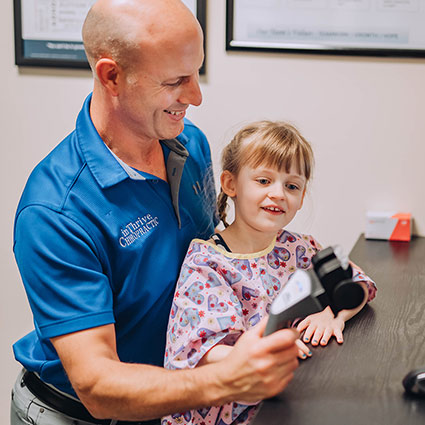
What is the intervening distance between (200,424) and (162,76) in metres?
0.72

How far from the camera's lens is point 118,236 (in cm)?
133

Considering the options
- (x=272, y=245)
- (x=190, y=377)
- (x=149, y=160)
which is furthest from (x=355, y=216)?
(x=190, y=377)

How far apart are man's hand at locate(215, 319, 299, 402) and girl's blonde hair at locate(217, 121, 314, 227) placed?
50cm

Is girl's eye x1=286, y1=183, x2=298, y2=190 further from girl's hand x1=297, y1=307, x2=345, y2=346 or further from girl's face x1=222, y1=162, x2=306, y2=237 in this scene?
girl's hand x1=297, y1=307, x2=345, y2=346

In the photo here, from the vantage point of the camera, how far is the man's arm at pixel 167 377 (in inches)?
38.2

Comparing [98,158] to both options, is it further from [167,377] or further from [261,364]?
[261,364]

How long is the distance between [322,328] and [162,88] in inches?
23.8

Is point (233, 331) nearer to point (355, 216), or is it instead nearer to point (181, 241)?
point (181, 241)

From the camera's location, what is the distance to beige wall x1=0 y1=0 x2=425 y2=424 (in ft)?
6.83

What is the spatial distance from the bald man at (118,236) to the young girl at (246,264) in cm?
11

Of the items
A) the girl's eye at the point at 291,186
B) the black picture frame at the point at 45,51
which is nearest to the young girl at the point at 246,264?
the girl's eye at the point at 291,186

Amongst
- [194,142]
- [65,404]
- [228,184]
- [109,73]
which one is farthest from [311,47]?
[65,404]

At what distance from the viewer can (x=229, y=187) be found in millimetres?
1491

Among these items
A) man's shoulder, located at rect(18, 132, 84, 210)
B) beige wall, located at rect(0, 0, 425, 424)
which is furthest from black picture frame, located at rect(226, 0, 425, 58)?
man's shoulder, located at rect(18, 132, 84, 210)
